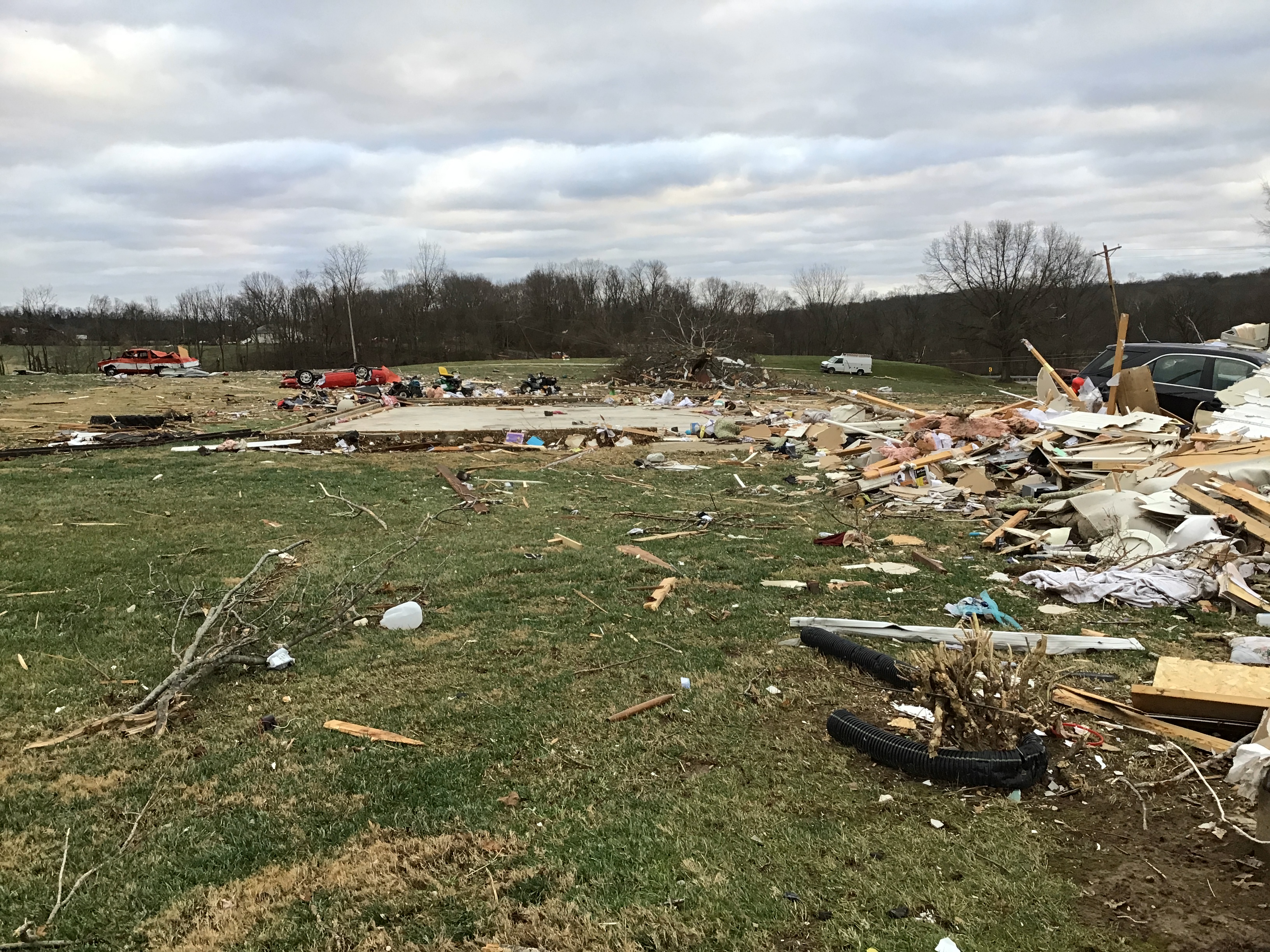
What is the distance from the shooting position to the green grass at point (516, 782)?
2582mm

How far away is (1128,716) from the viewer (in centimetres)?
391

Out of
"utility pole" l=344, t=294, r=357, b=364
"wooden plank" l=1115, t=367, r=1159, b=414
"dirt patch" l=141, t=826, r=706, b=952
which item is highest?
"utility pole" l=344, t=294, r=357, b=364

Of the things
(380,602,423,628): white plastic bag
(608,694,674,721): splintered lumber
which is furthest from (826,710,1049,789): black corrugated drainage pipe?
(380,602,423,628): white plastic bag

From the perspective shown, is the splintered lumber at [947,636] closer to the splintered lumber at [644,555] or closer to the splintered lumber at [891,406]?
the splintered lumber at [644,555]

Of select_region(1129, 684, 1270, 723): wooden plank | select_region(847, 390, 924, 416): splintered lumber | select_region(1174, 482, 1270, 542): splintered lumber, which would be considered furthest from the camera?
select_region(847, 390, 924, 416): splintered lumber

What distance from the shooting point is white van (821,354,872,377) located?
146ft

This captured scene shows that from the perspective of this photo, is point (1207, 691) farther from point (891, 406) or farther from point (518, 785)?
point (891, 406)

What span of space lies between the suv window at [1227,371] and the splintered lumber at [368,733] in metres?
13.3

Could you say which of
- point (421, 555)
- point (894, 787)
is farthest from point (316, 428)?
point (894, 787)

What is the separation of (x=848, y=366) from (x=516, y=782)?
44129 mm

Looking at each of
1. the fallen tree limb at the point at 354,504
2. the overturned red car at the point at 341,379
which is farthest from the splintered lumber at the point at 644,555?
the overturned red car at the point at 341,379

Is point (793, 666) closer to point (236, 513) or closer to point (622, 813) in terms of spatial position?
point (622, 813)

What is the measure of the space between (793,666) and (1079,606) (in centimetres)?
272

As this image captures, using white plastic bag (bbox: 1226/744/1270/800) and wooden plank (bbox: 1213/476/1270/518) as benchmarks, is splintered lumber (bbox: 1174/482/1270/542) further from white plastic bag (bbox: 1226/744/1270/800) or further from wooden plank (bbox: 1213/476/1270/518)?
white plastic bag (bbox: 1226/744/1270/800)
